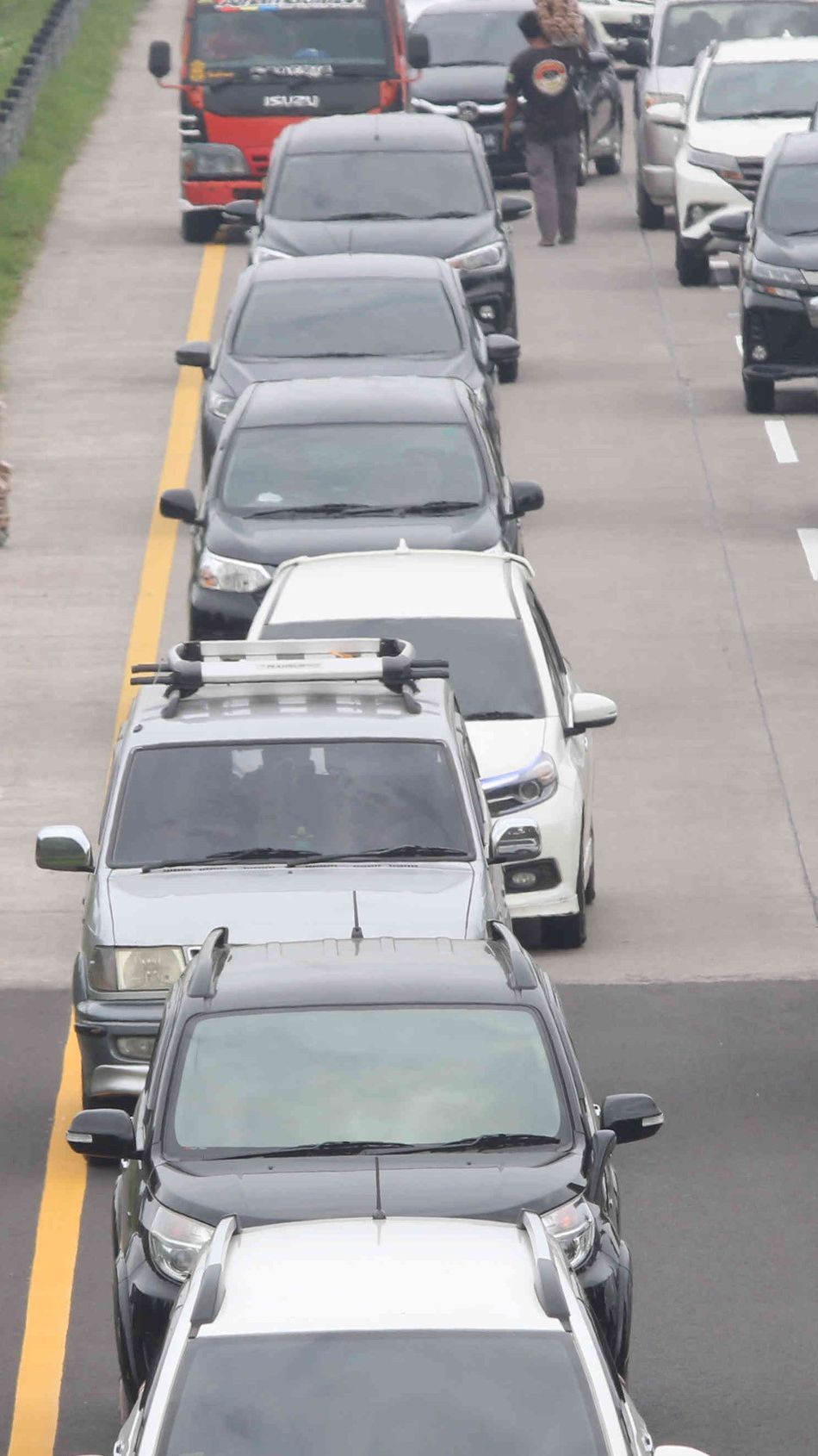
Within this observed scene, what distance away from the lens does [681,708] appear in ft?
59.7

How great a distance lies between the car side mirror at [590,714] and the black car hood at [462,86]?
841 inches

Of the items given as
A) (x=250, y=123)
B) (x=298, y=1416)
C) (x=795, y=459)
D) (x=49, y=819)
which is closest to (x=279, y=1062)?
(x=298, y=1416)

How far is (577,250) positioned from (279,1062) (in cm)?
2442

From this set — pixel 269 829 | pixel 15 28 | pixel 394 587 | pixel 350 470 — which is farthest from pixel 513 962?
pixel 15 28

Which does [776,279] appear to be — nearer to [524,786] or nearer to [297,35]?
[297,35]

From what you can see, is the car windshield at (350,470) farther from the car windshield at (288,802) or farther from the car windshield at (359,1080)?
the car windshield at (359,1080)

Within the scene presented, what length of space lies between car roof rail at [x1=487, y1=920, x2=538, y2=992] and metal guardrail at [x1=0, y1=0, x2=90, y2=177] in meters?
26.4

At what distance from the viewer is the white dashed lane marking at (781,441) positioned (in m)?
24.3

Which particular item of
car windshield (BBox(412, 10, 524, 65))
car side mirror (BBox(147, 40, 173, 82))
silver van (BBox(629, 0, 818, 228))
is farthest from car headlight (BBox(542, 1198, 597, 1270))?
car windshield (BBox(412, 10, 524, 65))

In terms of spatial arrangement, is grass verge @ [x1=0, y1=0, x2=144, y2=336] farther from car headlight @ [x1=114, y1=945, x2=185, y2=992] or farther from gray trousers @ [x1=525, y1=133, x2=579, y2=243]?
car headlight @ [x1=114, y1=945, x2=185, y2=992]

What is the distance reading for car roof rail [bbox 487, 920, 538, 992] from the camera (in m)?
8.75

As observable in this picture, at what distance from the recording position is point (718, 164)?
95.5 feet

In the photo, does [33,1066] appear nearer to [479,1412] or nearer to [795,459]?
[479,1412]

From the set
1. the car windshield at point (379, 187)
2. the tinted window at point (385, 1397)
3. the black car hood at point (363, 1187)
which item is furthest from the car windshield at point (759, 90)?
the tinted window at point (385, 1397)
